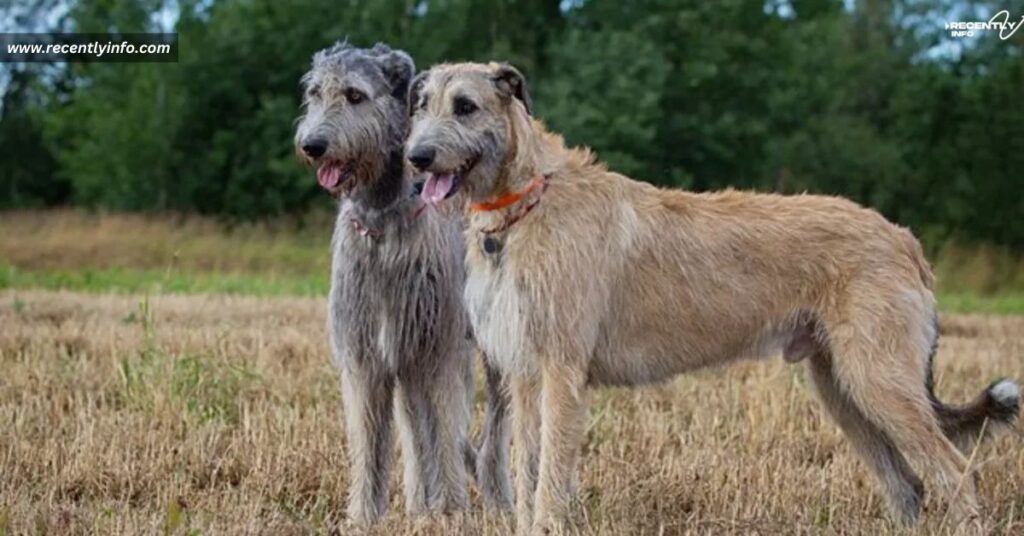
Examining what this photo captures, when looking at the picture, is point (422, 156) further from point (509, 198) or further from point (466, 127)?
point (509, 198)

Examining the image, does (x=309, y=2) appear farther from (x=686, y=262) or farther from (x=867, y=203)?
(x=686, y=262)

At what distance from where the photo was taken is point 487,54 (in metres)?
29.2

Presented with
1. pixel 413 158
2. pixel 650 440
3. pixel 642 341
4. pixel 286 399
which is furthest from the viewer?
pixel 286 399

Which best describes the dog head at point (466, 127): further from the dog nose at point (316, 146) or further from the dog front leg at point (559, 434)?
the dog front leg at point (559, 434)

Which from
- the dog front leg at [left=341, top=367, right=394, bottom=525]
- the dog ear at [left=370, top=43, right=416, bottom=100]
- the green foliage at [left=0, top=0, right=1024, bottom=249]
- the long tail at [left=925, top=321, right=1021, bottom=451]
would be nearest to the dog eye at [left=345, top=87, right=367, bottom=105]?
the dog ear at [left=370, top=43, right=416, bottom=100]

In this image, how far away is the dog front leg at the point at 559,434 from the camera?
5.41 meters

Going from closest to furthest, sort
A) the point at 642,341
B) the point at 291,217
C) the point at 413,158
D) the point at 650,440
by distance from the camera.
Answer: the point at 413,158 → the point at 642,341 → the point at 650,440 → the point at 291,217

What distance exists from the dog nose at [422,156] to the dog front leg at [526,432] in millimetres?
1033

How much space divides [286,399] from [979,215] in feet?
78.7

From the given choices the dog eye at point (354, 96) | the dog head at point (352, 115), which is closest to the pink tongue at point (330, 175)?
the dog head at point (352, 115)

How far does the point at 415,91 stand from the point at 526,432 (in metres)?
1.60

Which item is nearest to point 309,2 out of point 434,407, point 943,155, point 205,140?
point 205,140

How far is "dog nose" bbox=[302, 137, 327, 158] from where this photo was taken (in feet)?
18.9

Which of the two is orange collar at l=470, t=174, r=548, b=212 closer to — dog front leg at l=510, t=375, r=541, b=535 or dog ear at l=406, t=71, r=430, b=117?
dog ear at l=406, t=71, r=430, b=117
